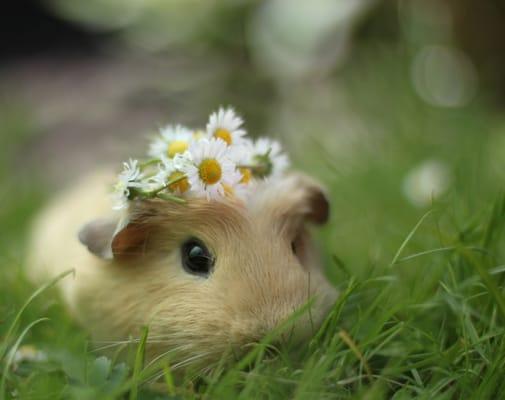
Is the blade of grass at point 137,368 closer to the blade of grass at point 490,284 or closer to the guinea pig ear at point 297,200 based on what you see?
the guinea pig ear at point 297,200

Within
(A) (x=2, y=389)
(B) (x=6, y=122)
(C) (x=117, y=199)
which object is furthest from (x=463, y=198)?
(B) (x=6, y=122)

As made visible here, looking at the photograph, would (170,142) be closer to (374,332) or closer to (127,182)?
(127,182)

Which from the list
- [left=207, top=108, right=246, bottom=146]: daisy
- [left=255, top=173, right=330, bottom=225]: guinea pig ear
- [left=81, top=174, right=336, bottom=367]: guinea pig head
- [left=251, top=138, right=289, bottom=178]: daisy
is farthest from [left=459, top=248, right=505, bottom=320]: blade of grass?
[left=207, top=108, right=246, bottom=146]: daisy

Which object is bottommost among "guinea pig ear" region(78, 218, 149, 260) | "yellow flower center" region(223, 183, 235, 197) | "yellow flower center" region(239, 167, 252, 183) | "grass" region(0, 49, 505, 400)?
"grass" region(0, 49, 505, 400)

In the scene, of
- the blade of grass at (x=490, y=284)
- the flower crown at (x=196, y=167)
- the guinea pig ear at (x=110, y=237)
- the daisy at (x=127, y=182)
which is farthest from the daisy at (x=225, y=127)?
the blade of grass at (x=490, y=284)

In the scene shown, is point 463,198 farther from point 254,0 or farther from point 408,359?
point 254,0

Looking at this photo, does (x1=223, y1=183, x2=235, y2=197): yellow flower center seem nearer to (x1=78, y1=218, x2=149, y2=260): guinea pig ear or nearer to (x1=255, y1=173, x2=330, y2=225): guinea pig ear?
(x1=255, y1=173, x2=330, y2=225): guinea pig ear

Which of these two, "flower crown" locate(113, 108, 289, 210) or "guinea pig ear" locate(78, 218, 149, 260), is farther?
"guinea pig ear" locate(78, 218, 149, 260)
